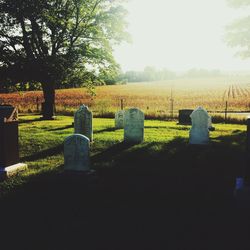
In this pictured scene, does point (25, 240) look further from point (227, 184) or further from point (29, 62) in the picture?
point (29, 62)

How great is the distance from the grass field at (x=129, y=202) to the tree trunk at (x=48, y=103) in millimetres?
11559

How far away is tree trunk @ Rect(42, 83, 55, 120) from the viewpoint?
2288 centimetres

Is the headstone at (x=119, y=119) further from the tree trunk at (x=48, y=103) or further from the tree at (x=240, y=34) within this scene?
the tree at (x=240, y=34)

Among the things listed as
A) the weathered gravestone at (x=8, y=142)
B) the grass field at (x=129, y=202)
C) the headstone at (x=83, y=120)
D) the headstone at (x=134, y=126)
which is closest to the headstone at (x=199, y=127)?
the grass field at (x=129, y=202)

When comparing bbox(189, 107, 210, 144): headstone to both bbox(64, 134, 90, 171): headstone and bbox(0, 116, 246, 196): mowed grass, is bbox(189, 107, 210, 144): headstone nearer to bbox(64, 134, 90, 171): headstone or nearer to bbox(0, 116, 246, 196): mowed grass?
bbox(0, 116, 246, 196): mowed grass

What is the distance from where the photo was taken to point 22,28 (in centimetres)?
2302

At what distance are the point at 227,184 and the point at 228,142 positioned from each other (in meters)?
5.42

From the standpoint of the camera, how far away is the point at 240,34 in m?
23.4

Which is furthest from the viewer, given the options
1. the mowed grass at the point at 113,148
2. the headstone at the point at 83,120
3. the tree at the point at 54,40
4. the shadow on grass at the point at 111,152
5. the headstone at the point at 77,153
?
the tree at the point at 54,40

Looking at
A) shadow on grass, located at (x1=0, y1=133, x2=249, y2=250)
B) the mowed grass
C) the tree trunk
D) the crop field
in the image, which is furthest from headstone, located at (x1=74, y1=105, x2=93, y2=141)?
the crop field

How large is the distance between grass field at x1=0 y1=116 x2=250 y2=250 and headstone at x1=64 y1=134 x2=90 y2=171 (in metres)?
0.31

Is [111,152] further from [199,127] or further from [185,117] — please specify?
[185,117]

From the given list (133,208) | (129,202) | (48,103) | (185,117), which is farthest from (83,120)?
(48,103)

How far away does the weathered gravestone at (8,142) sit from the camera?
8.31m
